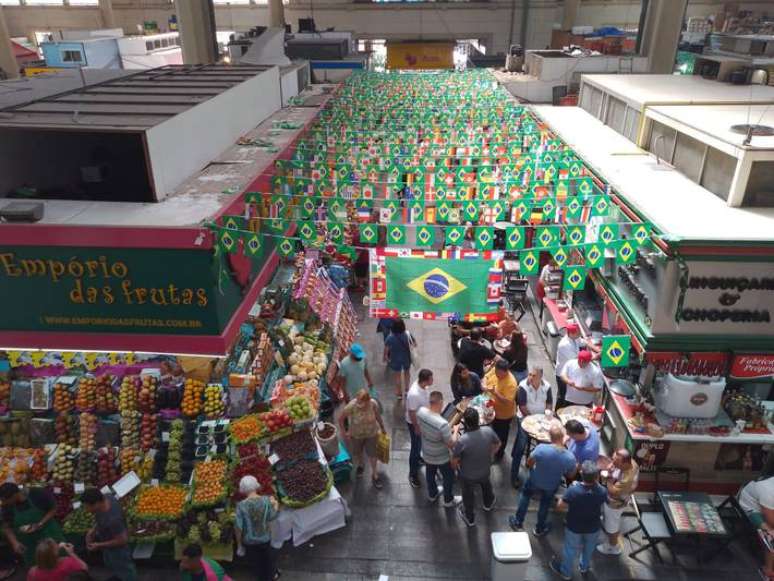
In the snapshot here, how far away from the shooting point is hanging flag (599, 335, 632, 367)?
7352mm

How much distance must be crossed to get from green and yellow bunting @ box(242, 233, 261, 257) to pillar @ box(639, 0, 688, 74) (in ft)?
56.0

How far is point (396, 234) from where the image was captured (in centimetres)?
729

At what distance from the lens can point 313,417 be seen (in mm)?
7559

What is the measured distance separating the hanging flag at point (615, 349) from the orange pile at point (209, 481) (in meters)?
5.35

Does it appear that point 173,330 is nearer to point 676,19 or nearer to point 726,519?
point 726,519

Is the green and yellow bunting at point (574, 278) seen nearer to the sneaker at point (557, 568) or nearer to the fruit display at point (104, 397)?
the sneaker at point (557, 568)

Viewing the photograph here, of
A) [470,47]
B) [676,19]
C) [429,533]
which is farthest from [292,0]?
[429,533]

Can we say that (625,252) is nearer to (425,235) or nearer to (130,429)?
(425,235)

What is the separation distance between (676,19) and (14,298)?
20.2 m

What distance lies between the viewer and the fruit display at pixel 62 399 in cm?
746

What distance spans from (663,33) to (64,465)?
20.4m

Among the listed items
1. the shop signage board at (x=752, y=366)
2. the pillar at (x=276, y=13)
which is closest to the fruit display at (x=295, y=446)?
the shop signage board at (x=752, y=366)

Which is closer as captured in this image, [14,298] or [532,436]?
[14,298]

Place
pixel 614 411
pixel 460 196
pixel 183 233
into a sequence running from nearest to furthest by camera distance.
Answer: pixel 183 233
pixel 614 411
pixel 460 196
